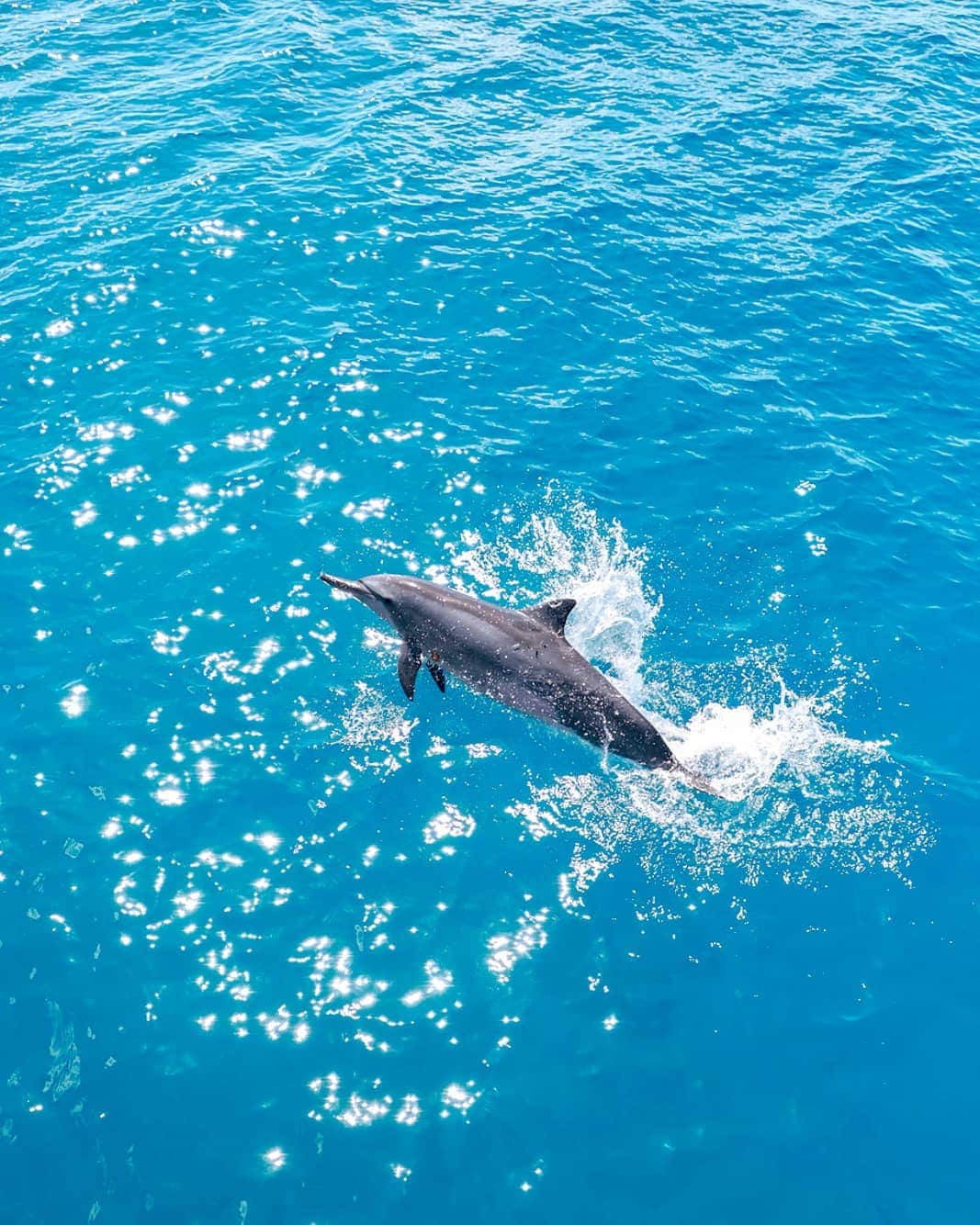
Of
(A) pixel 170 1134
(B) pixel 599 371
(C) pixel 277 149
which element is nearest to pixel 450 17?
(C) pixel 277 149

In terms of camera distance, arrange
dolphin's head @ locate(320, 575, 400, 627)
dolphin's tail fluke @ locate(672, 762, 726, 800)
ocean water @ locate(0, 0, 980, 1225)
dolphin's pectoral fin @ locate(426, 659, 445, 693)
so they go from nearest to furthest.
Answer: ocean water @ locate(0, 0, 980, 1225), dolphin's tail fluke @ locate(672, 762, 726, 800), dolphin's pectoral fin @ locate(426, 659, 445, 693), dolphin's head @ locate(320, 575, 400, 627)

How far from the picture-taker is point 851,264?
31766 mm

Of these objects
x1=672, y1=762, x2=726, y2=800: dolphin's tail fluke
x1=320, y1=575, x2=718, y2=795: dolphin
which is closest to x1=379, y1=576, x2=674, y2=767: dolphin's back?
x1=320, y1=575, x2=718, y2=795: dolphin

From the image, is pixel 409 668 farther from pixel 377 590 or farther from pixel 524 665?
pixel 524 665

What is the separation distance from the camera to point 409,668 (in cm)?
1911

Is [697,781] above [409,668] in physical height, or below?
below

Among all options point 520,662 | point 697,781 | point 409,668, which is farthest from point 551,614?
point 697,781

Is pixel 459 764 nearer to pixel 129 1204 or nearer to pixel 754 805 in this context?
pixel 754 805

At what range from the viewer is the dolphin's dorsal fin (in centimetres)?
1881

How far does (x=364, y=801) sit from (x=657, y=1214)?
26.8ft

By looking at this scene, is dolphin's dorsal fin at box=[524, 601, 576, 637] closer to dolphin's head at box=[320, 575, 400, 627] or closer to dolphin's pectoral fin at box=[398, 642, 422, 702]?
dolphin's pectoral fin at box=[398, 642, 422, 702]

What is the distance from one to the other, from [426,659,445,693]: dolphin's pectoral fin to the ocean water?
2.03ft

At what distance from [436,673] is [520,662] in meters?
1.72

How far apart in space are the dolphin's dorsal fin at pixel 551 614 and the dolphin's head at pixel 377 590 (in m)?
2.97
